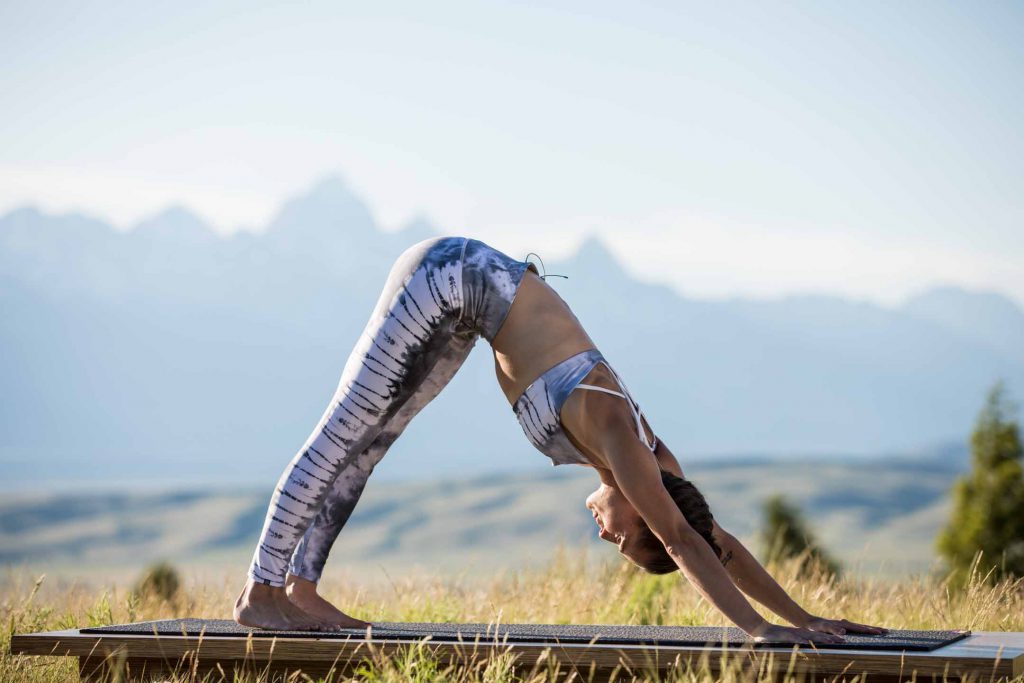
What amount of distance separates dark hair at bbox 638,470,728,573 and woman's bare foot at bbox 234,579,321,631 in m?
1.29

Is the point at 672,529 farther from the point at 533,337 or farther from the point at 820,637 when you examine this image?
the point at 533,337

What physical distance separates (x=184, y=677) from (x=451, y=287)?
5.35 feet

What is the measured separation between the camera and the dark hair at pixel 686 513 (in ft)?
12.3

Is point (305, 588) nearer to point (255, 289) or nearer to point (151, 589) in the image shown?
point (151, 589)

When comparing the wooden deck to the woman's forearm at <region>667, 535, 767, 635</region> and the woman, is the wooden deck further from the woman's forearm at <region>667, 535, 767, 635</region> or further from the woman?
the woman

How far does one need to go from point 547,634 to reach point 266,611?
1059 mm

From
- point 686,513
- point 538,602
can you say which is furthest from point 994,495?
point 686,513

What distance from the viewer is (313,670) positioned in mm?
3727

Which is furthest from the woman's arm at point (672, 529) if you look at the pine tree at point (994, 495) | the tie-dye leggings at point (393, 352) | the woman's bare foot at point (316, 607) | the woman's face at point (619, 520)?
the pine tree at point (994, 495)

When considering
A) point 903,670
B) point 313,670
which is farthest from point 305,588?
point 903,670

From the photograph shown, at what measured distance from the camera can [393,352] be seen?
4043 mm

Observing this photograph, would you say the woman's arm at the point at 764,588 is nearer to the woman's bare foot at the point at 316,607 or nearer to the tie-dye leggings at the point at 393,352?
the tie-dye leggings at the point at 393,352

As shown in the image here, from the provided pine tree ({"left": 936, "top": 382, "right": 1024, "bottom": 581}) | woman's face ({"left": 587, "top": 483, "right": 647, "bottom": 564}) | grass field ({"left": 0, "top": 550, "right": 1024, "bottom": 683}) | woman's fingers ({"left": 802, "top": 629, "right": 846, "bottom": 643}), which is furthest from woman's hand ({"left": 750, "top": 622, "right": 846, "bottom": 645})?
pine tree ({"left": 936, "top": 382, "right": 1024, "bottom": 581})

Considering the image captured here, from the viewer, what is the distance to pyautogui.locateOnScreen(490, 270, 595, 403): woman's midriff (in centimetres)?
388
